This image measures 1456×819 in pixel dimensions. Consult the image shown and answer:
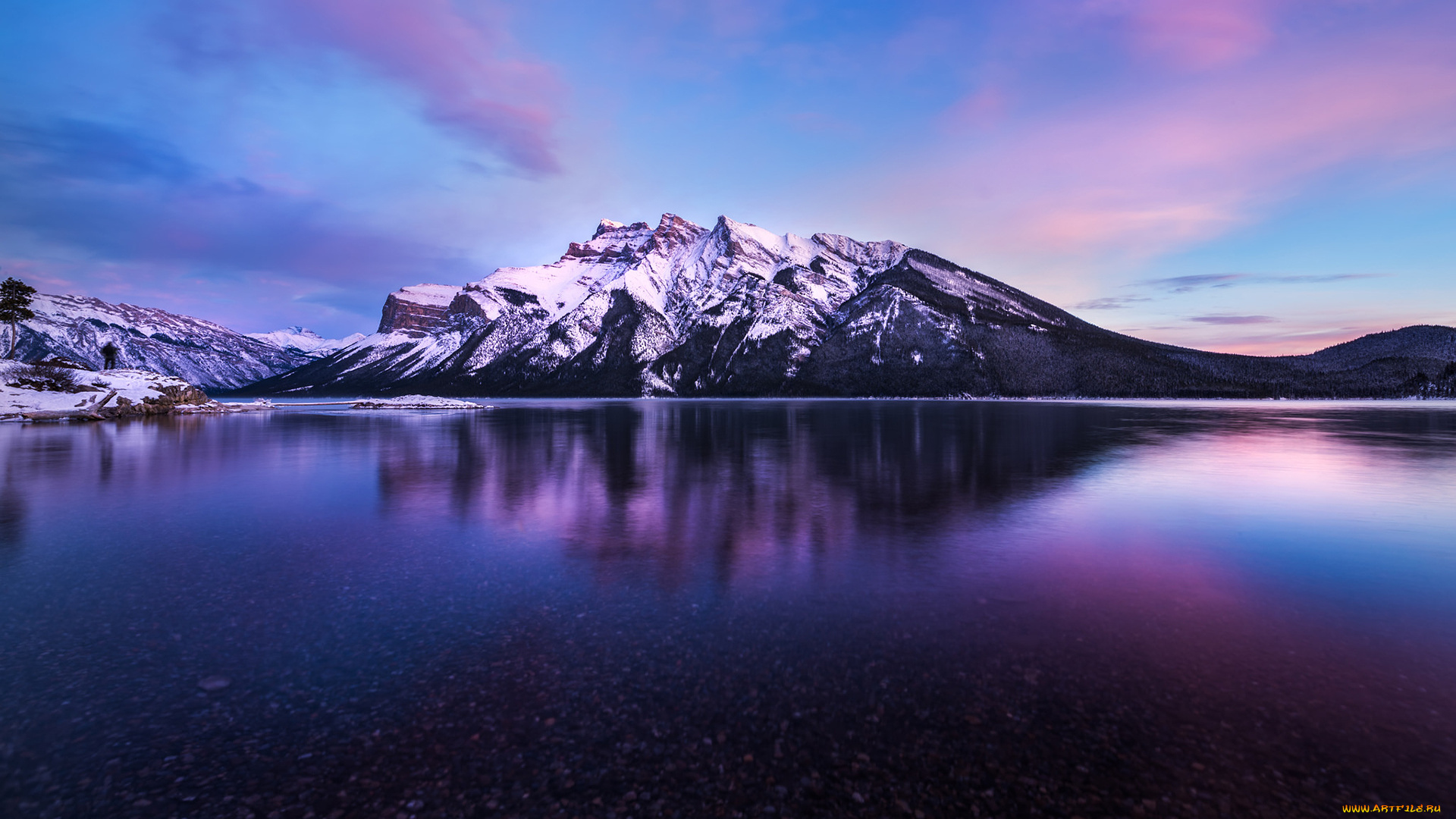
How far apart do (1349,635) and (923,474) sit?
1004 inches

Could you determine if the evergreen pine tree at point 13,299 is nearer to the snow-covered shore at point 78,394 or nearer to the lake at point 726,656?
the snow-covered shore at point 78,394

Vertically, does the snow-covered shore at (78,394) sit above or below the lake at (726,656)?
above

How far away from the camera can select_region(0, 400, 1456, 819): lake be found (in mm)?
8336

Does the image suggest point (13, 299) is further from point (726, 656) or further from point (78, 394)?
point (726, 656)

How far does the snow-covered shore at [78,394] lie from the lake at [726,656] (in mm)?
95779

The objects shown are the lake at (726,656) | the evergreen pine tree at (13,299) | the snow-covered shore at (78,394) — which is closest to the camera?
the lake at (726,656)

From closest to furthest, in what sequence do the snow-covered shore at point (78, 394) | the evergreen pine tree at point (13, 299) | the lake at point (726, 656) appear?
the lake at point (726, 656)
the snow-covered shore at point (78, 394)
the evergreen pine tree at point (13, 299)

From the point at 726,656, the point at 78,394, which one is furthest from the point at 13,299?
the point at 726,656

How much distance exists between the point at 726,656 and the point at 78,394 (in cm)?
13463

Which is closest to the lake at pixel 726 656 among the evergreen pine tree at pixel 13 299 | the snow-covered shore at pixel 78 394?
the snow-covered shore at pixel 78 394

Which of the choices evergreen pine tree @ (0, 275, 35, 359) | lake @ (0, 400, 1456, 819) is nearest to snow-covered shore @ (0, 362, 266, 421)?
evergreen pine tree @ (0, 275, 35, 359)

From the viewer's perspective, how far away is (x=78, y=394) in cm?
9756

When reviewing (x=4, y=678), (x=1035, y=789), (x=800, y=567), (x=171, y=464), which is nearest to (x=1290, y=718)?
(x=1035, y=789)

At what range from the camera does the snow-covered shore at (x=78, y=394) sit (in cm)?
9188
